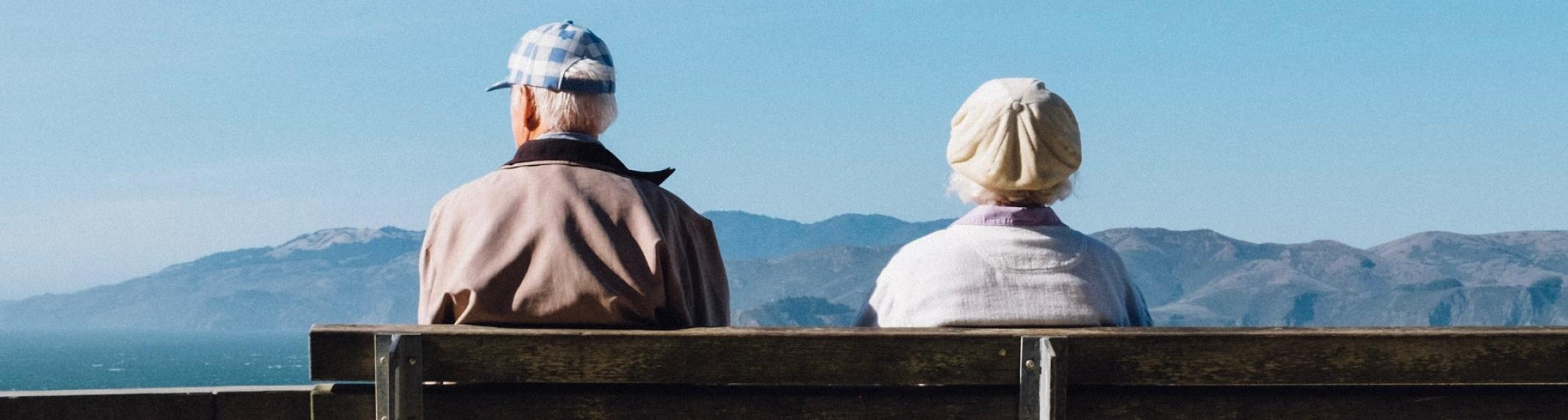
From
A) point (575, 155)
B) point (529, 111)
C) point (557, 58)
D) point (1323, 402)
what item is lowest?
point (1323, 402)

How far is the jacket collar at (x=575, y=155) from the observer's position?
165 inches

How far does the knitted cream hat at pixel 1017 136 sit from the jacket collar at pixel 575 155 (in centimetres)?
84

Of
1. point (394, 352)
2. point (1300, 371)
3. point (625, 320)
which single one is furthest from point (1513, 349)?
point (394, 352)

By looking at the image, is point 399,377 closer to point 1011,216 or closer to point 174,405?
point 174,405

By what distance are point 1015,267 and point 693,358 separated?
1226 mm

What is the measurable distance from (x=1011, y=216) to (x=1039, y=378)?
1075 mm

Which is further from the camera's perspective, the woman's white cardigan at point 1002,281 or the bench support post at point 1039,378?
the woman's white cardigan at point 1002,281

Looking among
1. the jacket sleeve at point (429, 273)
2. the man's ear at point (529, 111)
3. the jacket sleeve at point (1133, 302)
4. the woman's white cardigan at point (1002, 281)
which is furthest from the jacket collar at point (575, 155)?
the jacket sleeve at point (1133, 302)

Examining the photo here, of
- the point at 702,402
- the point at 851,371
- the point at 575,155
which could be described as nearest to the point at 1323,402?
the point at 851,371

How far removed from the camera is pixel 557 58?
14.1ft

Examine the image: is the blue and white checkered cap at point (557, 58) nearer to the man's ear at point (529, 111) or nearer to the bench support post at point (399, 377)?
the man's ear at point (529, 111)

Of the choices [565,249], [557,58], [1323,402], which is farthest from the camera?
[557,58]

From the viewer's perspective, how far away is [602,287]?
3816mm

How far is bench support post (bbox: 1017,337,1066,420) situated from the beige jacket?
1.04 m
